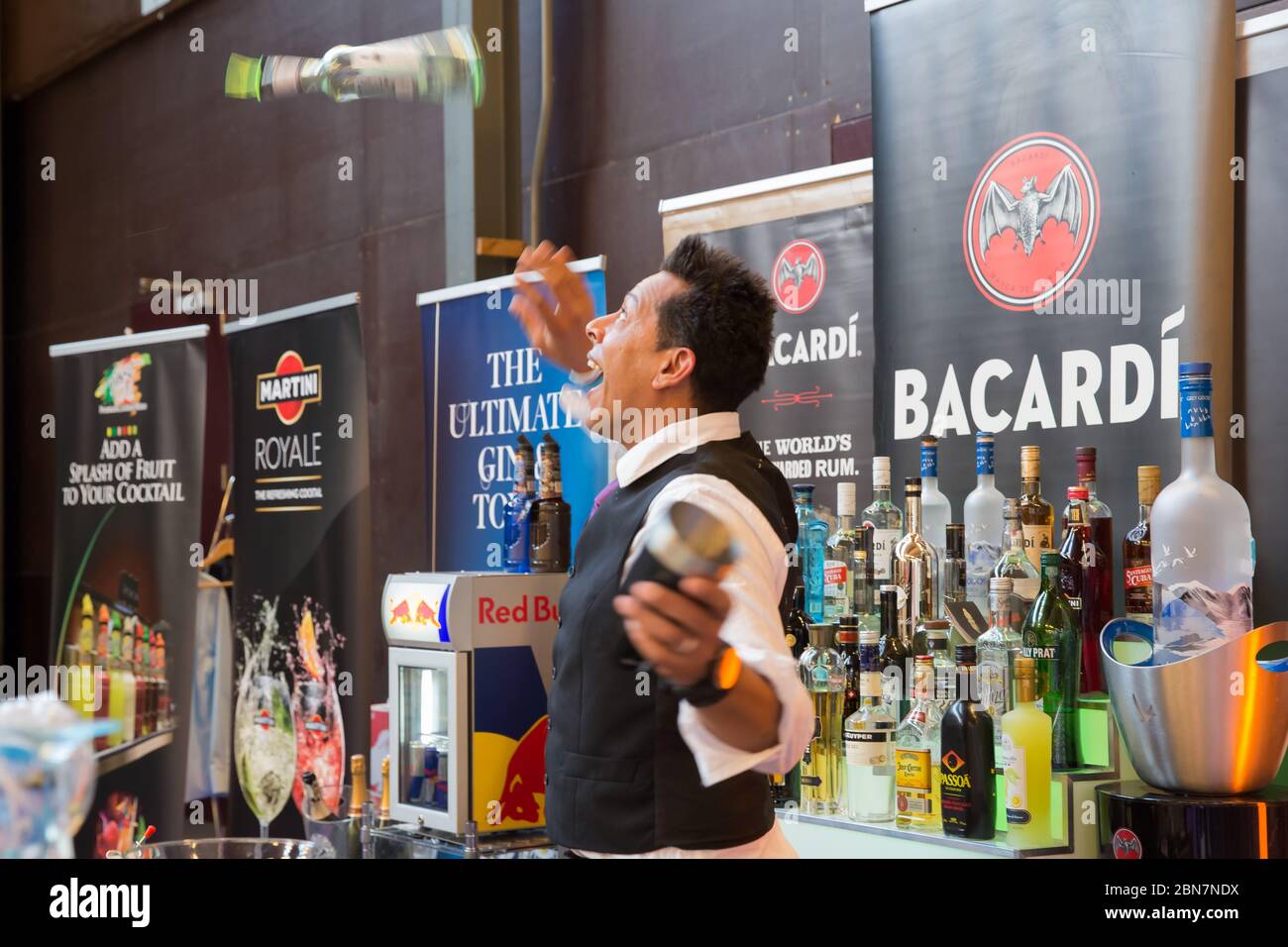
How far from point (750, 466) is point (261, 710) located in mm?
3562

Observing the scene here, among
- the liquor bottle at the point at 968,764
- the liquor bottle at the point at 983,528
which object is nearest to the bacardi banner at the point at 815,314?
the liquor bottle at the point at 983,528

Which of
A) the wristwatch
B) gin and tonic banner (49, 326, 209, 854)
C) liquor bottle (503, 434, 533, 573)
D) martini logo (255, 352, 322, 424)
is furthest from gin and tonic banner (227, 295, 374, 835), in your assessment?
the wristwatch

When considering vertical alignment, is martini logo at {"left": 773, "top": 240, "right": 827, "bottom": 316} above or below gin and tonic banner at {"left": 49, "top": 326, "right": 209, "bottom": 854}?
above

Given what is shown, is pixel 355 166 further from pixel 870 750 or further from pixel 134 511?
pixel 870 750

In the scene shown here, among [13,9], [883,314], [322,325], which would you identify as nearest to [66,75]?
[13,9]

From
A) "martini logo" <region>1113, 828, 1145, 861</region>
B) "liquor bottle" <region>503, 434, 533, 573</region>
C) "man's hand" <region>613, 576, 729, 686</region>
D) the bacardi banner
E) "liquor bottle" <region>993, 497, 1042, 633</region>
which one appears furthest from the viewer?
the bacardi banner

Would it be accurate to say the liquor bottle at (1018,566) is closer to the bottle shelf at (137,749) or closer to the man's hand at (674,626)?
the man's hand at (674,626)

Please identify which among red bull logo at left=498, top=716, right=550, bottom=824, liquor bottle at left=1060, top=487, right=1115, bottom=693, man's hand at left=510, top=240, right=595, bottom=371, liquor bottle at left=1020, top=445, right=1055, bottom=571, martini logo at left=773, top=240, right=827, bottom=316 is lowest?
red bull logo at left=498, top=716, right=550, bottom=824

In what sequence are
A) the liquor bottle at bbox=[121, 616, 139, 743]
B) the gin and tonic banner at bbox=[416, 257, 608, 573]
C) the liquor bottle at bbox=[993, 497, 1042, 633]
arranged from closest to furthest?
1. the liquor bottle at bbox=[993, 497, 1042, 633]
2. the gin and tonic banner at bbox=[416, 257, 608, 573]
3. the liquor bottle at bbox=[121, 616, 139, 743]

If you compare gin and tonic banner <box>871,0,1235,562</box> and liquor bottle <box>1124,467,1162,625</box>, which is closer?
liquor bottle <box>1124,467,1162,625</box>

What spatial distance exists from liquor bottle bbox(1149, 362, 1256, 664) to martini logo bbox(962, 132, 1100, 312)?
0.57 meters

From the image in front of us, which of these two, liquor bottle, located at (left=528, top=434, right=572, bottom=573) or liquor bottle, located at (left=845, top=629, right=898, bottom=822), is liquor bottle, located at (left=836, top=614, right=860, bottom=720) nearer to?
liquor bottle, located at (left=845, top=629, right=898, bottom=822)

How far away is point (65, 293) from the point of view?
26.7 feet

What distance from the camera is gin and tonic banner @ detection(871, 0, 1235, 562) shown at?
2.35 meters
